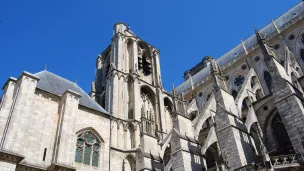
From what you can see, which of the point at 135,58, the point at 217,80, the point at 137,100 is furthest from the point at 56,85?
the point at 217,80

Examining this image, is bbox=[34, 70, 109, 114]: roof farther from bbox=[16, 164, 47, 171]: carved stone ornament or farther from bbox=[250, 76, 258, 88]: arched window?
bbox=[250, 76, 258, 88]: arched window

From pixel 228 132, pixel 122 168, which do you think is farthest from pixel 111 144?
pixel 228 132

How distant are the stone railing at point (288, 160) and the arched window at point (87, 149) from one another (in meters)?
8.80

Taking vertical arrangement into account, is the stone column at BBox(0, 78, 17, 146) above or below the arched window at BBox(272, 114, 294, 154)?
above

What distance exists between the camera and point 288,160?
9.97 meters

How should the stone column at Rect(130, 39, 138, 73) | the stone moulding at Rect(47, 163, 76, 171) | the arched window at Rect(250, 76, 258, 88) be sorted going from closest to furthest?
the stone moulding at Rect(47, 163, 76, 171) < the arched window at Rect(250, 76, 258, 88) < the stone column at Rect(130, 39, 138, 73)

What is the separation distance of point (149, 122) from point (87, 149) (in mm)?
4655

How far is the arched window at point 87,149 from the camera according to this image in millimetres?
14079

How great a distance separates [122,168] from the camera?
15.7 metres

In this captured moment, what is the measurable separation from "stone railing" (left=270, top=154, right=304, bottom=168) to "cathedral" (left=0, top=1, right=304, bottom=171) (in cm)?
3

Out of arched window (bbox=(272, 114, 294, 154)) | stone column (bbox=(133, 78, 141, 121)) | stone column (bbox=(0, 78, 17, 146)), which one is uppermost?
Result: stone column (bbox=(133, 78, 141, 121))

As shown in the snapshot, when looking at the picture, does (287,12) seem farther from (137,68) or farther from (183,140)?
(183,140)

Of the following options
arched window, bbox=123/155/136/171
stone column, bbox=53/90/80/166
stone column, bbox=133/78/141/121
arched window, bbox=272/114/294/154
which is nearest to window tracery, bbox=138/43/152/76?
stone column, bbox=133/78/141/121

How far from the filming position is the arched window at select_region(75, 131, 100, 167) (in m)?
14.1
